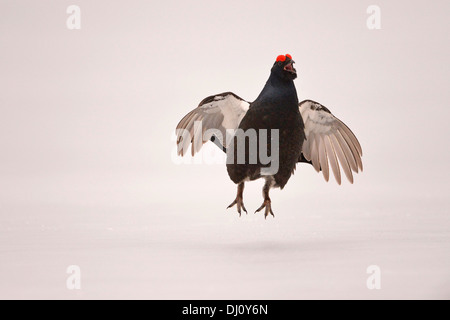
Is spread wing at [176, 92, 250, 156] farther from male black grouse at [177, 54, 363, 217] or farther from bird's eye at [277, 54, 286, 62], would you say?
bird's eye at [277, 54, 286, 62]

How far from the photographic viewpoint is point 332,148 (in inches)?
306

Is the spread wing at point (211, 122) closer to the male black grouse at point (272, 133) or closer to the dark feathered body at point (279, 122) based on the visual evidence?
the male black grouse at point (272, 133)

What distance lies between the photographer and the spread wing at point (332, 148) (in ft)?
25.1

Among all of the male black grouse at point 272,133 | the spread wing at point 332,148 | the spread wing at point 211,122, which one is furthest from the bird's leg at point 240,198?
the spread wing at point 332,148

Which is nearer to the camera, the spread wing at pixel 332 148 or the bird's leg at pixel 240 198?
the bird's leg at pixel 240 198

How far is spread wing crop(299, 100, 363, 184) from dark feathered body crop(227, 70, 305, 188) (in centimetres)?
78

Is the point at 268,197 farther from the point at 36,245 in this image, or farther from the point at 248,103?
the point at 36,245

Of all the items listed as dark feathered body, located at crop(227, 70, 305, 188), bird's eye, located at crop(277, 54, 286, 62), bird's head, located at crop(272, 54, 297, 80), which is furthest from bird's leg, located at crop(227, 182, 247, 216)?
bird's eye, located at crop(277, 54, 286, 62)

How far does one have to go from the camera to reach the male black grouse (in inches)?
267

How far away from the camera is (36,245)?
6.70 metres

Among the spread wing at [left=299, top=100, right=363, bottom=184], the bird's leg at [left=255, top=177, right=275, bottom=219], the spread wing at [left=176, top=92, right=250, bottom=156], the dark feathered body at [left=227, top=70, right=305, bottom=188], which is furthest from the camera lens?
the spread wing at [left=299, top=100, right=363, bottom=184]

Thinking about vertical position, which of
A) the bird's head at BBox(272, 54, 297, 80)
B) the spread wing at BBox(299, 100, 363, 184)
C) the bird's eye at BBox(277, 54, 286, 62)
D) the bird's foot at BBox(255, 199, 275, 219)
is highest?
the bird's eye at BBox(277, 54, 286, 62)

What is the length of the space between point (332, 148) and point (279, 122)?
1.30 meters

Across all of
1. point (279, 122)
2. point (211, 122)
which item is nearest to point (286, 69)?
point (279, 122)
